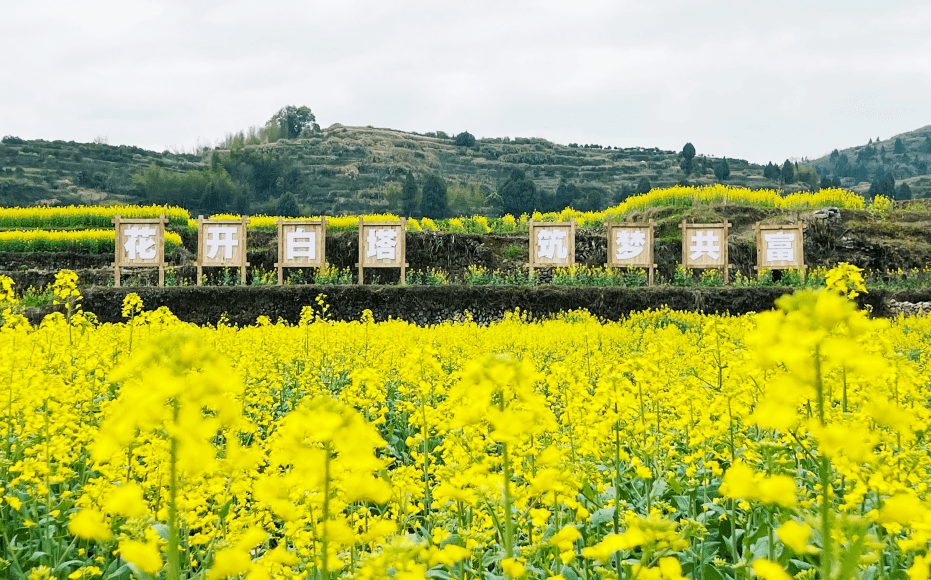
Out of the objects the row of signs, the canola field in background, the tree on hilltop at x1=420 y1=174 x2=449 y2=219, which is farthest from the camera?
the tree on hilltop at x1=420 y1=174 x2=449 y2=219

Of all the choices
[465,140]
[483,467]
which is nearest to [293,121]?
[465,140]

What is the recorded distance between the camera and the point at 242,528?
2.09 metres

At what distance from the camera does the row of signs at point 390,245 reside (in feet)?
43.3

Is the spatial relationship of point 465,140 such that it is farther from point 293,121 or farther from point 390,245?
point 390,245

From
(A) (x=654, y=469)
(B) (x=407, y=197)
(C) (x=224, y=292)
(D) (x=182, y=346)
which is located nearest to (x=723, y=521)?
(A) (x=654, y=469)

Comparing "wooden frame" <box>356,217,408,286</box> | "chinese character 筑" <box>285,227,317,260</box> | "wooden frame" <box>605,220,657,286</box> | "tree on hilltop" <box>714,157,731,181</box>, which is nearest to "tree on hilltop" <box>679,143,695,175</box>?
"tree on hilltop" <box>714,157,731,181</box>

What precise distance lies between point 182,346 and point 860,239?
19.2 metres

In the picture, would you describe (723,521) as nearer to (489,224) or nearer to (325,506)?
(325,506)

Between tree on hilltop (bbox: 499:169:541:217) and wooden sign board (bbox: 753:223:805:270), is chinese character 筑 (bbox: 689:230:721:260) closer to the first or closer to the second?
wooden sign board (bbox: 753:223:805:270)

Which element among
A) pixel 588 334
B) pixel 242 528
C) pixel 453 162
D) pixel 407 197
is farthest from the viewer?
pixel 453 162

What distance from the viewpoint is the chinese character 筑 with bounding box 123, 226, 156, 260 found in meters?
13.2

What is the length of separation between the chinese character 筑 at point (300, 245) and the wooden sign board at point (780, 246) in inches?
375

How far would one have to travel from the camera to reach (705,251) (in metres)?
13.9

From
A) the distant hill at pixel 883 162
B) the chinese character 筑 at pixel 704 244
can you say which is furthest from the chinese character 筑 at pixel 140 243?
the distant hill at pixel 883 162
